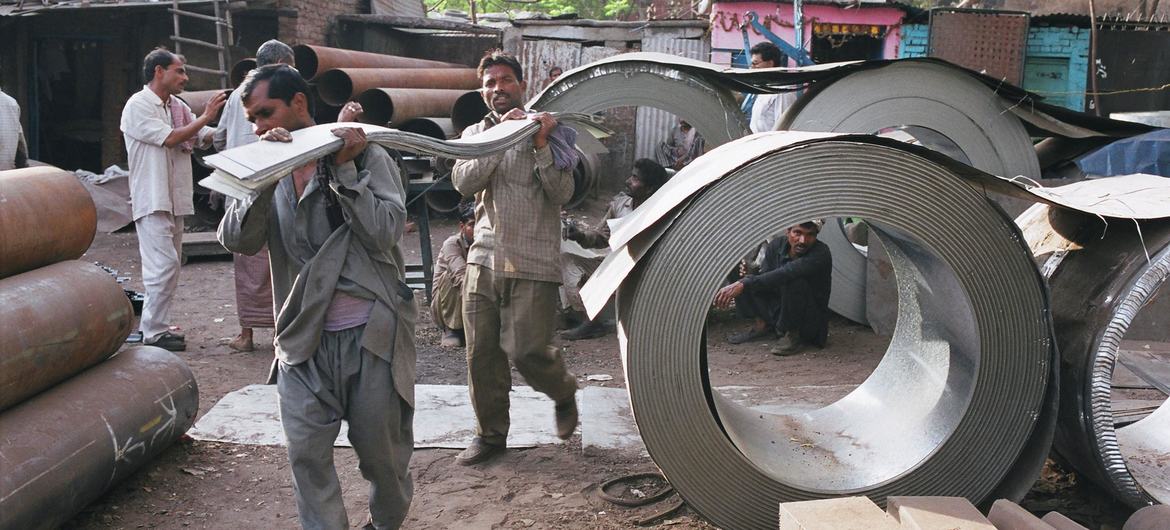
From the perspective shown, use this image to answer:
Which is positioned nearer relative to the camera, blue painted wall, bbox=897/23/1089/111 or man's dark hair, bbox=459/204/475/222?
man's dark hair, bbox=459/204/475/222

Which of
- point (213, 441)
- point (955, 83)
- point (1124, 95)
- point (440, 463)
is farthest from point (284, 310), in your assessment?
point (1124, 95)

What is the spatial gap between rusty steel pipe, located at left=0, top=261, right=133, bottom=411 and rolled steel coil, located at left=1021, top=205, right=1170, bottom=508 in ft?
12.2

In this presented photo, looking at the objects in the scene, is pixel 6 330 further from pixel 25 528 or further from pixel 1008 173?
pixel 1008 173

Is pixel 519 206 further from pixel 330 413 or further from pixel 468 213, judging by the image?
pixel 468 213

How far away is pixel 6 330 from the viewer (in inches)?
132

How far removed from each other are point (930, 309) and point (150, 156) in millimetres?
4639

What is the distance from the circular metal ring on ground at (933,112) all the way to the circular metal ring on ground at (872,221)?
239cm

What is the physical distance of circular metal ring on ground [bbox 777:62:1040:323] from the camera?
19.0 ft

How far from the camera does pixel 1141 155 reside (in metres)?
7.25

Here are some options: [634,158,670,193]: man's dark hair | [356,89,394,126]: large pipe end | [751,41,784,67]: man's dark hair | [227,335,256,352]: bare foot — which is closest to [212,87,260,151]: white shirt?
[227,335,256,352]: bare foot

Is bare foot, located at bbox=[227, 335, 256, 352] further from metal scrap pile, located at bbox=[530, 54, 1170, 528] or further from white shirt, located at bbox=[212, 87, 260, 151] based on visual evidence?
metal scrap pile, located at bbox=[530, 54, 1170, 528]

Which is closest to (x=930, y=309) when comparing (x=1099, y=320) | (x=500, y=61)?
(x=1099, y=320)

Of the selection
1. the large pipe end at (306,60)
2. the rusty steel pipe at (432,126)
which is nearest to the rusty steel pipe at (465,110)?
the rusty steel pipe at (432,126)

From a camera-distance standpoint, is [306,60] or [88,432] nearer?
[88,432]
